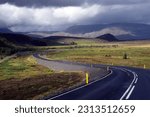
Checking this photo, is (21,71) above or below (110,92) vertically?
below

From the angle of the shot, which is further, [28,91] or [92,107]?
[28,91]

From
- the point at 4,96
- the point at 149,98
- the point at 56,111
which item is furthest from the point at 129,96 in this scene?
the point at 4,96

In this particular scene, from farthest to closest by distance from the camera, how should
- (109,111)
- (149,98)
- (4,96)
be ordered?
(4,96), (149,98), (109,111)

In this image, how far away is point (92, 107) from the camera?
20359mm

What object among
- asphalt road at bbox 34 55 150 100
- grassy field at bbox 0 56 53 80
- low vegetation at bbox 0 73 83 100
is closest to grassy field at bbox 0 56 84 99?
low vegetation at bbox 0 73 83 100

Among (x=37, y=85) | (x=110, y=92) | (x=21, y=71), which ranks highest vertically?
(x=110, y=92)

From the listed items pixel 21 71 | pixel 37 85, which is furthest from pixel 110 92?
pixel 21 71

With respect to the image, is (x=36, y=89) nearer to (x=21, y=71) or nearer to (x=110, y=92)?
(x=110, y=92)

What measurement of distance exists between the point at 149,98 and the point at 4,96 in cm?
2027

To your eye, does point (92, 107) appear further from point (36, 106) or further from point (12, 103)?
point (12, 103)

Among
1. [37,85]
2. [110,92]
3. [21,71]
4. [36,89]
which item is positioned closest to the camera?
[110,92]

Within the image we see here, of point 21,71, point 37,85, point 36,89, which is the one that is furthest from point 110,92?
point 21,71

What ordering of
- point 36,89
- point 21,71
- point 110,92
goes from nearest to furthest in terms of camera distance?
point 110,92 < point 36,89 < point 21,71

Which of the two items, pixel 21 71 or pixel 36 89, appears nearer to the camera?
pixel 36 89
